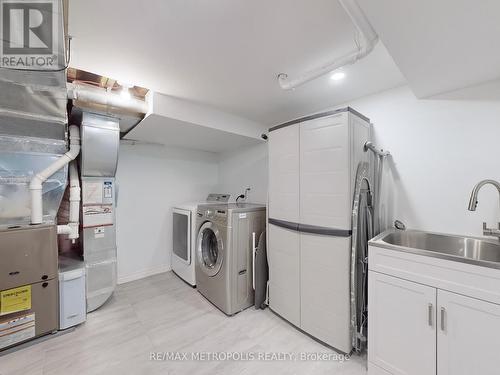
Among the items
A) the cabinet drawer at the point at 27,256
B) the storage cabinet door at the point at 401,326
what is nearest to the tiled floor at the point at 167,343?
the storage cabinet door at the point at 401,326

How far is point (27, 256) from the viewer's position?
181cm

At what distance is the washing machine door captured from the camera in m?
2.46

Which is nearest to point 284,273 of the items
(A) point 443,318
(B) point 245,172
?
(A) point 443,318

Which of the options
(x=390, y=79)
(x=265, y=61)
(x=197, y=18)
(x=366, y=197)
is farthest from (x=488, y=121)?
(x=197, y=18)

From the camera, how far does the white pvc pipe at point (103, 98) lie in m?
1.89

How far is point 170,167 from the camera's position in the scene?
352 cm

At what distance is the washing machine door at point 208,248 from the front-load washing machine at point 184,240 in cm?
17

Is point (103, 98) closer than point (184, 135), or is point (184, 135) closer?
point (103, 98)

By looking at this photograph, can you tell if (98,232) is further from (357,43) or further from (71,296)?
(357,43)

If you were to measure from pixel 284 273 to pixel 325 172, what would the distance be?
1.08 meters

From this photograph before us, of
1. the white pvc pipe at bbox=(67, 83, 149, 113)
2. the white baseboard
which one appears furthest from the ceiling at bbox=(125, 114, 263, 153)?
the white baseboard

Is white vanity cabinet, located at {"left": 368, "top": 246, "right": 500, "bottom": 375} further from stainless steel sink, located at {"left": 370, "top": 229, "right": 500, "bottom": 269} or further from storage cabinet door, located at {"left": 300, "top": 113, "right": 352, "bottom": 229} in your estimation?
storage cabinet door, located at {"left": 300, "top": 113, "right": 352, "bottom": 229}

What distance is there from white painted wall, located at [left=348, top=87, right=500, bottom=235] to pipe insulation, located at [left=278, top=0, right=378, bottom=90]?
0.94 meters

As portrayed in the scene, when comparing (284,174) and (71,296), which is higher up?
(284,174)
